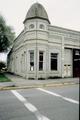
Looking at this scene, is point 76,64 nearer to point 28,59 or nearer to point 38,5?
point 28,59

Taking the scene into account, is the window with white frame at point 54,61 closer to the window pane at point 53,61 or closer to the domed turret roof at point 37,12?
the window pane at point 53,61

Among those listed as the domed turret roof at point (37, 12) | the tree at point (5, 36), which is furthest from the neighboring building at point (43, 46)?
the tree at point (5, 36)

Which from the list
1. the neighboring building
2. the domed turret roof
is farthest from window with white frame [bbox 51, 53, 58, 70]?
the domed turret roof

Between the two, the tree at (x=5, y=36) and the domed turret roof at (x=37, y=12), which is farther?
the tree at (x=5, y=36)

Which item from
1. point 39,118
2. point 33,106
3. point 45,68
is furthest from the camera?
point 45,68

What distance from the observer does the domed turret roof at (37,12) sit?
2033cm

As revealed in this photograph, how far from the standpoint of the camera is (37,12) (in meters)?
20.4

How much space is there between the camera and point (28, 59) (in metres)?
20.2

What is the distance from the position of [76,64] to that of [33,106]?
680 inches

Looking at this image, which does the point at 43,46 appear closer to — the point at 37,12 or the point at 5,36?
the point at 37,12

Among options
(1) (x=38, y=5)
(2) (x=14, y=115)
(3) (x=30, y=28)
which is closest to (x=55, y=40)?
(3) (x=30, y=28)

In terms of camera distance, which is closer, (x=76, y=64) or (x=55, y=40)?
(x=55, y=40)

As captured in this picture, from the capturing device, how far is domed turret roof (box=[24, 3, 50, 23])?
20.3m

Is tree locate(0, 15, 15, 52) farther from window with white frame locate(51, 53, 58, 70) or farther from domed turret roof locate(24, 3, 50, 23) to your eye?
window with white frame locate(51, 53, 58, 70)
